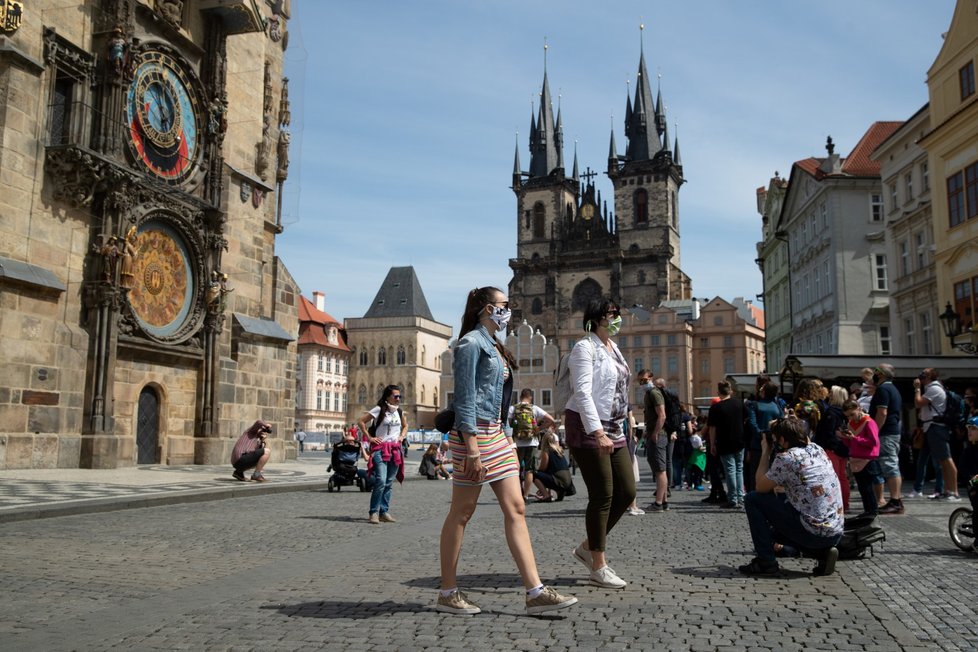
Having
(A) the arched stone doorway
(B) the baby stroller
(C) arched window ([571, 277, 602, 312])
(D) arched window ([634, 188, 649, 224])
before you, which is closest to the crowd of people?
(B) the baby stroller

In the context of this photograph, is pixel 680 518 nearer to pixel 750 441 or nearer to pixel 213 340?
pixel 750 441

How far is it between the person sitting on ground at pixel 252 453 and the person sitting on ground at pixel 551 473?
211 inches

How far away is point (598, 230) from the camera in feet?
361

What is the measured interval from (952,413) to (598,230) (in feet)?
322

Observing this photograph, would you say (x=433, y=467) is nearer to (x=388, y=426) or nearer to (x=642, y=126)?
(x=388, y=426)

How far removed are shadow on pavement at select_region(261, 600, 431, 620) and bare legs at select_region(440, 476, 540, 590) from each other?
1.01ft

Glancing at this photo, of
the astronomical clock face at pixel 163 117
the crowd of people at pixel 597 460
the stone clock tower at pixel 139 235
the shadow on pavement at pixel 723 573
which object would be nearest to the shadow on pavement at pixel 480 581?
the crowd of people at pixel 597 460

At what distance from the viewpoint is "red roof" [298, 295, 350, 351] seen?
7856 centimetres

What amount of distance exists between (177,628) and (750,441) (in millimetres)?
8501

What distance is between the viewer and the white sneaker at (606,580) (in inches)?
232

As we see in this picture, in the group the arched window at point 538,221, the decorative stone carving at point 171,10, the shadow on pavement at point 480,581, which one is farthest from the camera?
the arched window at point 538,221

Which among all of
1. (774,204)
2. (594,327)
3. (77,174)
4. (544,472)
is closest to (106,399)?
(77,174)

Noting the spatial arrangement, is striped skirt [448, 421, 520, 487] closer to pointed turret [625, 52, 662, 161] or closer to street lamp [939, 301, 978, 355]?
street lamp [939, 301, 978, 355]

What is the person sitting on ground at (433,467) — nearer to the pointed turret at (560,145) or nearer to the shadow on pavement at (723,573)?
the shadow on pavement at (723,573)
